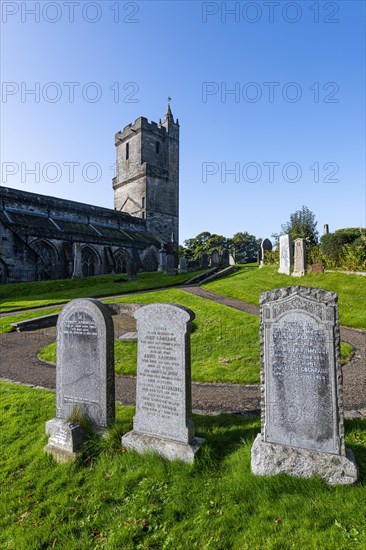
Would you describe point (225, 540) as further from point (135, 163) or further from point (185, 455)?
point (135, 163)

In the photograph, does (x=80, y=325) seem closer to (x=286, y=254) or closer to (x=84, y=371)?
(x=84, y=371)

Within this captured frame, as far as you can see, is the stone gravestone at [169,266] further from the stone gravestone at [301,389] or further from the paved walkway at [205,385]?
the stone gravestone at [301,389]

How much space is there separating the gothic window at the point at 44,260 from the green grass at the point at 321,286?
16161 mm

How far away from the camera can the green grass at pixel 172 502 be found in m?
2.35

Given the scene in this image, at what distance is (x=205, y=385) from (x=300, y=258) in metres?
12.2

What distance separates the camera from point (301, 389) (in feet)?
10.5

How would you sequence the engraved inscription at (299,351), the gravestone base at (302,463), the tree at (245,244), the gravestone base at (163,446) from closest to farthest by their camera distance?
the gravestone base at (302,463) → the engraved inscription at (299,351) → the gravestone base at (163,446) → the tree at (245,244)

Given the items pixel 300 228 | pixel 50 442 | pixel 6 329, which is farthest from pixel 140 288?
pixel 300 228

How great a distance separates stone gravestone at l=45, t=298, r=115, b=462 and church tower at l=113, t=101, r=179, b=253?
116 ft

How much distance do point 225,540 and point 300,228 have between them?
37311 millimetres

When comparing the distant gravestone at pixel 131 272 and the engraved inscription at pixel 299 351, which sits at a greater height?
the distant gravestone at pixel 131 272

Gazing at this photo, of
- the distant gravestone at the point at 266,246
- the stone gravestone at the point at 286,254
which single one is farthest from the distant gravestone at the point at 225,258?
the stone gravestone at the point at 286,254

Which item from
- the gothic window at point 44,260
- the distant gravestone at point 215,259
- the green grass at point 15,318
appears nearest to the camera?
the green grass at point 15,318

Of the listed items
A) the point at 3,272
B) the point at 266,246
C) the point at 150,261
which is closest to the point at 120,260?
the point at 150,261
